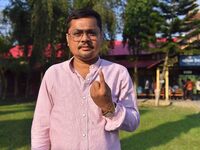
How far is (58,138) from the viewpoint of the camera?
8.30ft

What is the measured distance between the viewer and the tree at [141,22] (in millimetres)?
30312

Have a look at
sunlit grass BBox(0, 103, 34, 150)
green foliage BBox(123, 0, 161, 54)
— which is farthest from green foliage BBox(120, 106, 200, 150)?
green foliage BBox(123, 0, 161, 54)

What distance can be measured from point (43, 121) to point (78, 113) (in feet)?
0.79

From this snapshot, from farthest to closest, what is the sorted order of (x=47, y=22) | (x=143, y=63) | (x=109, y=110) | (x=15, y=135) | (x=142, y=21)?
(x=143, y=63)
(x=142, y=21)
(x=47, y=22)
(x=15, y=135)
(x=109, y=110)

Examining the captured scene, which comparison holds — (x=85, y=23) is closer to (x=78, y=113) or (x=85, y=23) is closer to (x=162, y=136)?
(x=78, y=113)

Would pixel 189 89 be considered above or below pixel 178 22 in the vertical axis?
below

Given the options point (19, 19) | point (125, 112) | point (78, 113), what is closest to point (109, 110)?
point (125, 112)

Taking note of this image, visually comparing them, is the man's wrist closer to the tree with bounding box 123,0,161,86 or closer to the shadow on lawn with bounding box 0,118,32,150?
the shadow on lawn with bounding box 0,118,32,150

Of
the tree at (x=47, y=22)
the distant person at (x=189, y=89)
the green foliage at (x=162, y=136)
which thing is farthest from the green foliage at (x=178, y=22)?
the green foliage at (x=162, y=136)

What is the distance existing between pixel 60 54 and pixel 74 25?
2876 centimetres

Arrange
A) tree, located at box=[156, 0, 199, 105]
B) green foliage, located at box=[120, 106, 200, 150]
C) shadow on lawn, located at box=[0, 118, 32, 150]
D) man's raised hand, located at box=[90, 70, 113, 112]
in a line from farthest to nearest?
tree, located at box=[156, 0, 199, 105] → green foliage, located at box=[120, 106, 200, 150] → shadow on lawn, located at box=[0, 118, 32, 150] → man's raised hand, located at box=[90, 70, 113, 112]

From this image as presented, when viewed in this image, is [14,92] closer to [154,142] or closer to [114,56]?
[114,56]

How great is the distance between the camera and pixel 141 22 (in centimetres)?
3175

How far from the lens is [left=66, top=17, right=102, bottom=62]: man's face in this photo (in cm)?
258
